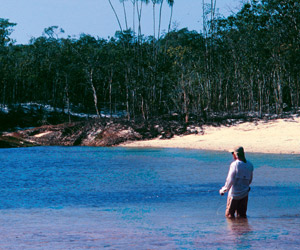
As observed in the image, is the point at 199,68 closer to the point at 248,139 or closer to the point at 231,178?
the point at 248,139

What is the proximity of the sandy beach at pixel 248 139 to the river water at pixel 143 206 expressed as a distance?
15.8 feet

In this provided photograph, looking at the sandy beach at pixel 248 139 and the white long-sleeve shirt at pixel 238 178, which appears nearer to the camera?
the white long-sleeve shirt at pixel 238 178

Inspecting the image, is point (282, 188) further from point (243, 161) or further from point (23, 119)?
point (23, 119)

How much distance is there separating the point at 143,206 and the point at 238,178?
13.2 ft

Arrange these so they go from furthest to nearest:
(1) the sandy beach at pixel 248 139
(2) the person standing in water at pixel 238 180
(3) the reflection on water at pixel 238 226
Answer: (1) the sandy beach at pixel 248 139 → (2) the person standing in water at pixel 238 180 → (3) the reflection on water at pixel 238 226

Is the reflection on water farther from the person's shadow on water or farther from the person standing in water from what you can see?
the person standing in water

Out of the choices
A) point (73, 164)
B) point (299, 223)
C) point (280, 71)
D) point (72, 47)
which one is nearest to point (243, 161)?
point (299, 223)

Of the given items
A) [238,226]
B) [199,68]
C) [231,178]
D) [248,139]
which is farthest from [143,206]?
[199,68]

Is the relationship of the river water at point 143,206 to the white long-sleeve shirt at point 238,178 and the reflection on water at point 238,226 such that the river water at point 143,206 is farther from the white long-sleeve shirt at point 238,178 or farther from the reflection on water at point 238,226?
the white long-sleeve shirt at point 238,178

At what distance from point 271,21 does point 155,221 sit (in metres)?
39.2

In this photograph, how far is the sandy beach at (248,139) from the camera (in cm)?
3319

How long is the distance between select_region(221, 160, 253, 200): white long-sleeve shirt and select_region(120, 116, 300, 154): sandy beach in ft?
70.1

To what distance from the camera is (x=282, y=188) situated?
16.4 meters

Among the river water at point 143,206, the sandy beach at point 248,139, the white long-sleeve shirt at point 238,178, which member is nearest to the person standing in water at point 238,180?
the white long-sleeve shirt at point 238,178
